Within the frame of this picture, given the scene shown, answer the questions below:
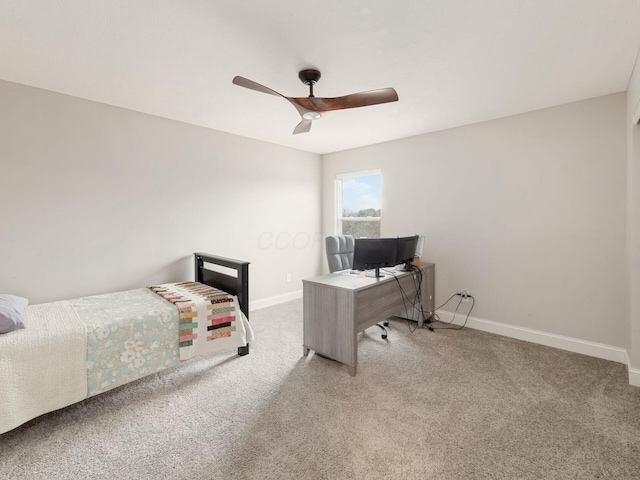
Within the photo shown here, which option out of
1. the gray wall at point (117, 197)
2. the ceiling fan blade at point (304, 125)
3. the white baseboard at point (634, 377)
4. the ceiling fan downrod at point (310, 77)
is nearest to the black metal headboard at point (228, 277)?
the gray wall at point (117, 197)

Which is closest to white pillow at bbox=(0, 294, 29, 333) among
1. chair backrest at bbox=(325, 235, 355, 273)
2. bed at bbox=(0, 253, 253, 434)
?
bed at bbox=(0, 253, 253, 434)

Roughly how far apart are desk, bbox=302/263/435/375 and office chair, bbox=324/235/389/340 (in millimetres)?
387

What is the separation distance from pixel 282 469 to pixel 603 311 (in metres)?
3.05

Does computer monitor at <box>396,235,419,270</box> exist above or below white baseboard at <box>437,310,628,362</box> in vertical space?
above

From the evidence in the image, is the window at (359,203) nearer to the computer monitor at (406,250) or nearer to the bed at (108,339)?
the computer monitor at (406,250)

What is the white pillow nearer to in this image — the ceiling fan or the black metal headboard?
the black metal headboard

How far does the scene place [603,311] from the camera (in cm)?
271

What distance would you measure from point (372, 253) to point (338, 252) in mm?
730

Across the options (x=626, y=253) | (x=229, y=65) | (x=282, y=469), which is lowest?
(x=282, y=469)

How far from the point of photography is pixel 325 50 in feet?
6.42

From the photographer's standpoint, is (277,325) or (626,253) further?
(277,325)

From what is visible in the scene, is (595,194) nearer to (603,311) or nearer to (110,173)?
(603,311)

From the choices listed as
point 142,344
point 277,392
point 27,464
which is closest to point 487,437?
point 277,392

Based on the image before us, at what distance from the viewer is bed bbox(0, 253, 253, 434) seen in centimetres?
173
